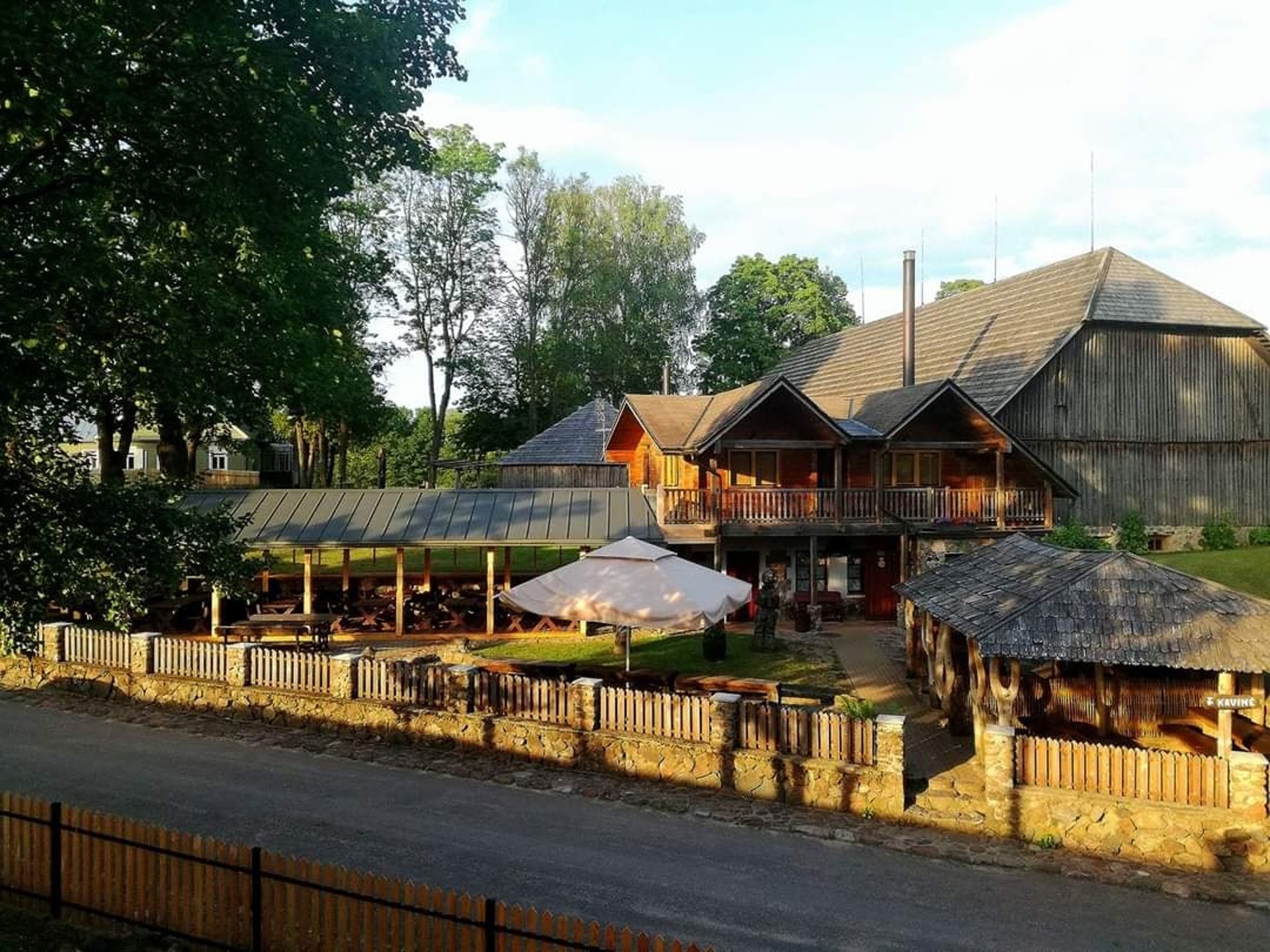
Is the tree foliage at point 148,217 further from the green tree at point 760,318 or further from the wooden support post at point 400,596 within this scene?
the green tree at point 760,318

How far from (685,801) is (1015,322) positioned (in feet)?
84.3

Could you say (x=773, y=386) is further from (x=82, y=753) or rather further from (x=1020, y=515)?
(x=82, y=753)

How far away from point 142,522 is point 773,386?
1724 centimetres

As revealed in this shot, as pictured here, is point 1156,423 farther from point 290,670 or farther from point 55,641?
point 55,641

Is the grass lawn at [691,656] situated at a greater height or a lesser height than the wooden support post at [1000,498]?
lesser

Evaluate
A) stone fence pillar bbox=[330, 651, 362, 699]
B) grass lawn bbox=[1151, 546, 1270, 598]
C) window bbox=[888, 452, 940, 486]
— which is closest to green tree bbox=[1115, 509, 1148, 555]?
grass lawn bbox=[1151, 546, 1270, 598]

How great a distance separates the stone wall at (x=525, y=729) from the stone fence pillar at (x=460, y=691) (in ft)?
0.05

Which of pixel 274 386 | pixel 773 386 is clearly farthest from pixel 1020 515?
pixel 274 386

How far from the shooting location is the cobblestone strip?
9.73 m

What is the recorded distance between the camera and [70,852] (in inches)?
332

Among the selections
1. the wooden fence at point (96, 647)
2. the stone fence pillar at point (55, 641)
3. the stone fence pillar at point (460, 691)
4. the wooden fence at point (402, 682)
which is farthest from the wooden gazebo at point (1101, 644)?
the stone fence pillar at point (55, 641)

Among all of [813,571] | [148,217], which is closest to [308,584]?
[148,217]

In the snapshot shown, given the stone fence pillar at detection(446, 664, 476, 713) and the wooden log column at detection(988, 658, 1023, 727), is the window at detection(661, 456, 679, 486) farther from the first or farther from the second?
the wooden log column at detection(988, 658, 1023, 727)

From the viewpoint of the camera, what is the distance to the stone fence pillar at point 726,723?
12.3 meters
